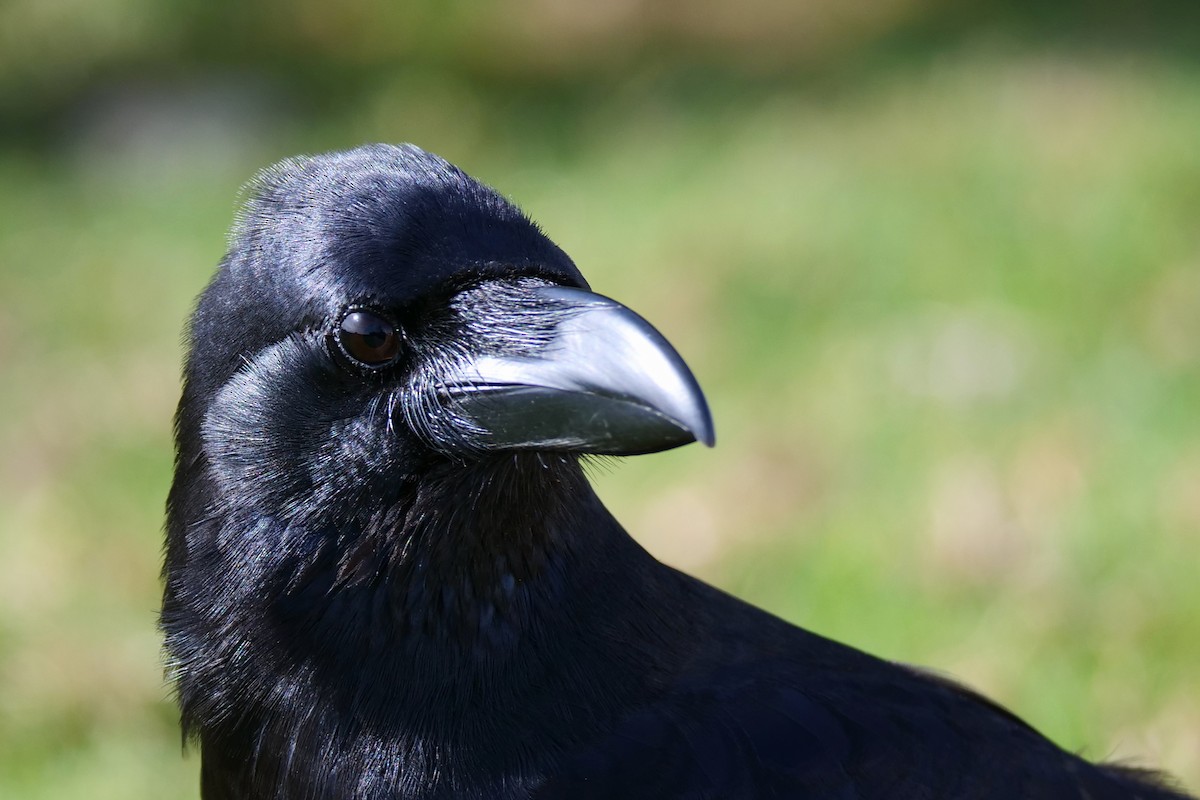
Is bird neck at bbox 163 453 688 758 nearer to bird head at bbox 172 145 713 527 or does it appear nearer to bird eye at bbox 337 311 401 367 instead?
bird head at bbox 172 145 713 527

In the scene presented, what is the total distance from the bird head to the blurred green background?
2475 mm

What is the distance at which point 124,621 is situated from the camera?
570 cm

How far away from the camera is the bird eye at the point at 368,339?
9.36 feet

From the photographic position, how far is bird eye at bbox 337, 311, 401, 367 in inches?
112

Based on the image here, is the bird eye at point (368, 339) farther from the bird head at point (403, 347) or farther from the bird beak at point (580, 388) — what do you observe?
the bird beak at point (580, 388)

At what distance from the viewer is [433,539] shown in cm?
297

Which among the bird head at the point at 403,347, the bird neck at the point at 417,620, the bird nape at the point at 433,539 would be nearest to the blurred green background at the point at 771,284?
the bird nape at the point at 433,539

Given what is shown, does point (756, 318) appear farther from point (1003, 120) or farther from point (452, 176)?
point (452, 176)

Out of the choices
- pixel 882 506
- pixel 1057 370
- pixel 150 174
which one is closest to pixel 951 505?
pixel 882 506

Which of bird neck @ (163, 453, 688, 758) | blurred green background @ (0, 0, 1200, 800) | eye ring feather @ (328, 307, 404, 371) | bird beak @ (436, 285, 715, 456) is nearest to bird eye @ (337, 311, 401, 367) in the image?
eye ring feather @ (328, 307, 404, 371)

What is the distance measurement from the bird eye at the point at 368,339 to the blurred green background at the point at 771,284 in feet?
8.69

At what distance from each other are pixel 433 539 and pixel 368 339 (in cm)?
43

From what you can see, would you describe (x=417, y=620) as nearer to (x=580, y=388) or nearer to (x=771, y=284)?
(x=580, y=388)

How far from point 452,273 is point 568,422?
0.37 meters
